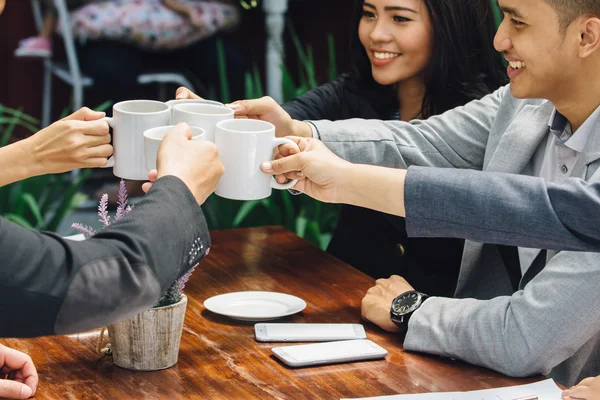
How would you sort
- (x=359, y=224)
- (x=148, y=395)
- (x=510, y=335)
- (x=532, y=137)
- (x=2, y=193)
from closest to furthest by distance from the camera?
(x=148, y=395) → (x=510, y=335) → (x=532, y=137) → (x=359, y=224) → (x=2, y=193)

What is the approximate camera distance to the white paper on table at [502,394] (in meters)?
1.42

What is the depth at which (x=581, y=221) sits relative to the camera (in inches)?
56.4

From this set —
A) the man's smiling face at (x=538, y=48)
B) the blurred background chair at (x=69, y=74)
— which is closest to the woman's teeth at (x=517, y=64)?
the man's smiling face at (x=538, y=48)

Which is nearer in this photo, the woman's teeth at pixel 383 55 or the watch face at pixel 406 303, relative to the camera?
the watch face at pixel 406 303

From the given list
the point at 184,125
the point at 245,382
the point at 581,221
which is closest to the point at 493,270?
the point at 581,221

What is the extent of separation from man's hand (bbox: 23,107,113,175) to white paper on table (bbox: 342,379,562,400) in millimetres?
641

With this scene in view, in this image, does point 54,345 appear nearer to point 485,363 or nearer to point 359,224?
point 485,363

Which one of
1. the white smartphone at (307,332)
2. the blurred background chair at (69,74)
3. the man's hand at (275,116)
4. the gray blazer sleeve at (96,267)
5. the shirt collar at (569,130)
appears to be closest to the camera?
the gray blazer sleeve at (96,267)

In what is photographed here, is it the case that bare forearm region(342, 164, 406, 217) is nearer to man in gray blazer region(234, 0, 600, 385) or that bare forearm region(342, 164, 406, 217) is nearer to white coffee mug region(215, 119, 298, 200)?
man in gray blazer region(234, 0, 600, 385)

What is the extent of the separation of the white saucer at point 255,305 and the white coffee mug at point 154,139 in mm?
371

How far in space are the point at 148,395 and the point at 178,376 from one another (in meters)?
0.08

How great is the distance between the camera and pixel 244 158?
1522 mm

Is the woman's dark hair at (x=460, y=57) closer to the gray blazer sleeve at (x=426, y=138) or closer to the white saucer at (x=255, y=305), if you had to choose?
the gray blazer sleeve at (x=426, y=138)

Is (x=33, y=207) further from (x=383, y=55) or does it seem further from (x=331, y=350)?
(x=331, y=350)
